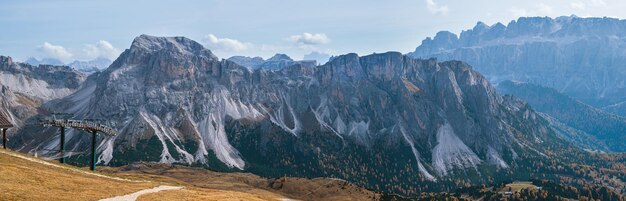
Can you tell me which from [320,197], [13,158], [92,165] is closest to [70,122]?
[92,165]

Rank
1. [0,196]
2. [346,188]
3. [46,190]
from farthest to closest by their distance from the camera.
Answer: [346,188]
[46,190]
[0,196]

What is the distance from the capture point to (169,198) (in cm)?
7669

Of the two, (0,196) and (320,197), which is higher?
(0,196)

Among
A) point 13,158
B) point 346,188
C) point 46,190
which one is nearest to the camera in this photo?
point 46,190

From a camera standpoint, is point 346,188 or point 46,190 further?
point 346,188

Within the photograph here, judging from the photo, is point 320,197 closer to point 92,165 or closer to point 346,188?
point 346,188

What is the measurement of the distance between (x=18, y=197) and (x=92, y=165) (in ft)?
263

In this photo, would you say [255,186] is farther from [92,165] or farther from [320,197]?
[92,165]

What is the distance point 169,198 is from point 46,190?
18.5m

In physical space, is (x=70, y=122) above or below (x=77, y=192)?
above

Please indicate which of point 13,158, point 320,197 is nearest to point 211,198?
point 13,158

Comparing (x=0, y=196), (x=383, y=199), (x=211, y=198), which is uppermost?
(x=0, y=196)

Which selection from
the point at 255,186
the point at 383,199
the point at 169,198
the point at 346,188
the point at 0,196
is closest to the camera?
the point at 0,196

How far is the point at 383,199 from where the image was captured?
A: 547 feet
